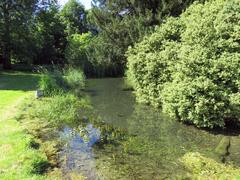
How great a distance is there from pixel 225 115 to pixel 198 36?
310cm

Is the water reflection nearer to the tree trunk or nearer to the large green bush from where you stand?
the large green bush

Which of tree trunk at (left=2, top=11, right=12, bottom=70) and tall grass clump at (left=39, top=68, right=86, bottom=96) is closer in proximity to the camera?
tall grass clump at (left=39, top=68, right=86, bottom=96)

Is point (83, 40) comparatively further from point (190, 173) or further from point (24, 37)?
point (190, 173)

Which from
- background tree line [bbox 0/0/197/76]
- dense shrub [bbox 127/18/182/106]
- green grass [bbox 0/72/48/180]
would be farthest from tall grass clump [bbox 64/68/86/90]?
green grass [bbox 0/72/48/180]

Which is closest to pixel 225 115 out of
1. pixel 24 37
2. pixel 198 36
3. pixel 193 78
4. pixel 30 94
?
pixel 193 78

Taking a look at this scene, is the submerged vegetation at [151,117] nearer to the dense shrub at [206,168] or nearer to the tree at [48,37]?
the dense shrub at [206,168]

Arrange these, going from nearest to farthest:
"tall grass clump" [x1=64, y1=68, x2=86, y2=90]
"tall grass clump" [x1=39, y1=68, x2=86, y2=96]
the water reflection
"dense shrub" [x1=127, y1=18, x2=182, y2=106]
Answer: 1. the water reflection
2. "dense shrub" [x1=127, y1=18, x2=182, y2=106]
3. "tall grass clump" [x1=39, y1=68, x2=86, y2=96]
4. "tall grass clump" [x1=64, y1=68, x2=86, y2=90]

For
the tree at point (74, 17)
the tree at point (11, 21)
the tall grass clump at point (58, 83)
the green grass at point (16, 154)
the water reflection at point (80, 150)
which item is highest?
the tree at point (74, 17)

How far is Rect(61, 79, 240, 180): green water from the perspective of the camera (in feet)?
25.8

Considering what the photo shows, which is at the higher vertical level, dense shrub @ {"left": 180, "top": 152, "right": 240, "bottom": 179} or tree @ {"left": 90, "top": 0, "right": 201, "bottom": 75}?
tree @ {"left": 90, "top": 0, "right": 201, "bottom": 75}

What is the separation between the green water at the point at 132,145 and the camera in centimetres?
787

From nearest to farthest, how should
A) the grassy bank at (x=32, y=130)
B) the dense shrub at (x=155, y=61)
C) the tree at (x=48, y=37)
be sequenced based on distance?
1. the grassy bank at (x=32, y=130)
2. the dense shrub at (x=155, y=61)
3. the tree at (x=48, y=37)

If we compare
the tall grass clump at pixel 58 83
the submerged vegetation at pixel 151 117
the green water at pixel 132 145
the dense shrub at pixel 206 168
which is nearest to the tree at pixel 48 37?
the tall grass clump at pixel 58 83

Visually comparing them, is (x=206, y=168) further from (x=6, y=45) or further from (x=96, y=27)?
(x=96, y=27)
